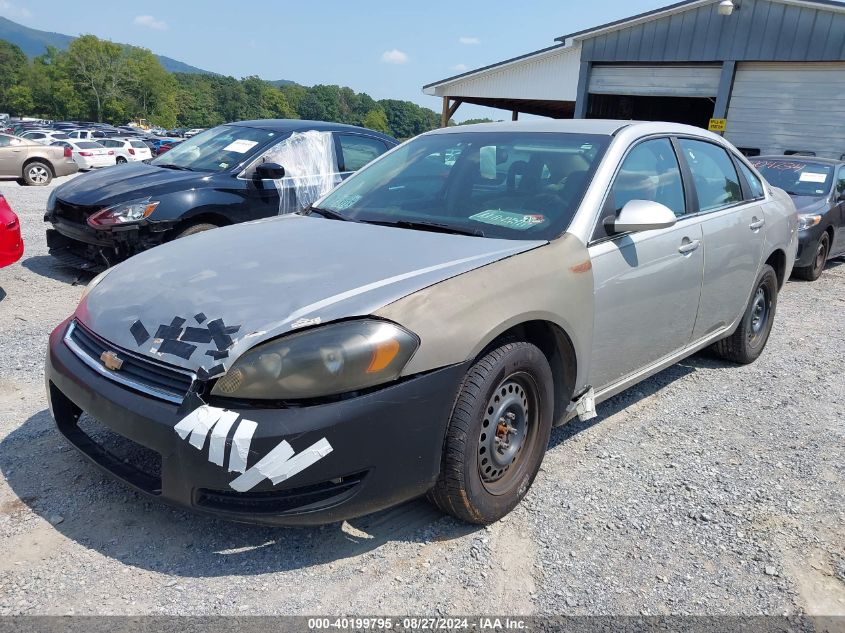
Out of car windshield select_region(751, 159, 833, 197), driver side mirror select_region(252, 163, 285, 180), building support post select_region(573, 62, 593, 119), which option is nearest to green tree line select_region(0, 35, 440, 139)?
building support post select_region(573, 62, 593, 119)

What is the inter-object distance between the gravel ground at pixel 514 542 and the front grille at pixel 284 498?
310 mm

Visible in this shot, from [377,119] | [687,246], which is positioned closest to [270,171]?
[687,246]

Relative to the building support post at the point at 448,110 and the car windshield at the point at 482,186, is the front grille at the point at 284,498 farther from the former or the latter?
the building support post at the point at 448,110

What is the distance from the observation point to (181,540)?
2525 millimetres

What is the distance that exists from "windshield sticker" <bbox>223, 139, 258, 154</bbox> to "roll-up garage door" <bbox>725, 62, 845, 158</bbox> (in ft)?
41.7

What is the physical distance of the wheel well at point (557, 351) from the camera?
2816 millimetres

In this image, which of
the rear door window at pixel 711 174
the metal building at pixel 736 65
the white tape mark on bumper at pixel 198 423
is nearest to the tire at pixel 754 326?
the rear door window at pixel 711 174

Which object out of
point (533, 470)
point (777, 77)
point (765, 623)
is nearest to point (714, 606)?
point (765, 623)

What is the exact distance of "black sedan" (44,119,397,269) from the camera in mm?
5734

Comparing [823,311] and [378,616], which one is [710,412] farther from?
[823,311]

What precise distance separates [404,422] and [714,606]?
Answer: 1.29m

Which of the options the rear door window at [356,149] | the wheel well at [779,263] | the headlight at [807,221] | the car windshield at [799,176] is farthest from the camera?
the car windshield at [799,176]

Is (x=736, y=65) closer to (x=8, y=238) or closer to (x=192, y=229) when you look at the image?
(x=192, y=229)

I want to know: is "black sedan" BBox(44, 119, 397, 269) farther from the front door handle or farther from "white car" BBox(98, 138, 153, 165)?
"white car" BBox(98, 138, 153, 165)
